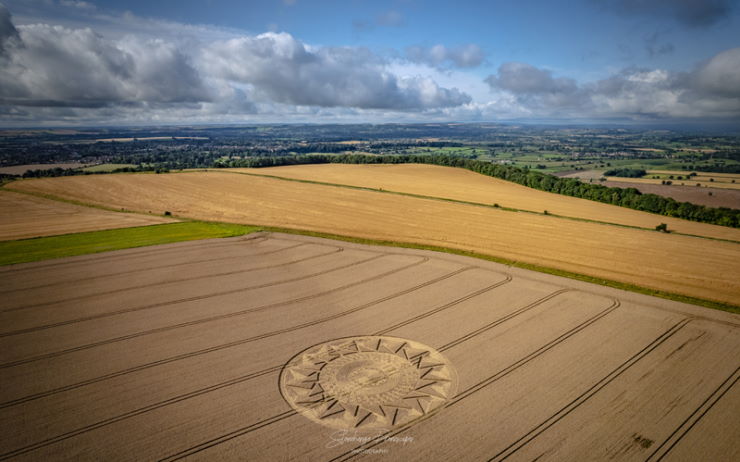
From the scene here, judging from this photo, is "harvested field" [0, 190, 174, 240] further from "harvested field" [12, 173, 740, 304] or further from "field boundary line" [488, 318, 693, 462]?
"field boundary line" [488, 318, 693, 462]

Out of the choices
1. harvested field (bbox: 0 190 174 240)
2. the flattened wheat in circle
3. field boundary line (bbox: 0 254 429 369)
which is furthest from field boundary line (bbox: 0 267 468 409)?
harvested field (bbox: 0 190 174 240)

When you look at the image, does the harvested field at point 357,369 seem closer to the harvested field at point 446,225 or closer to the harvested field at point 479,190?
the harvested field at point 446,225

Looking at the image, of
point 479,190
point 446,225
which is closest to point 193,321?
point 446,225

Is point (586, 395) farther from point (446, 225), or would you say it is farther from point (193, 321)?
point (446, 225)

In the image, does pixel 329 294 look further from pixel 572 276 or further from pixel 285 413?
pixel 572 276

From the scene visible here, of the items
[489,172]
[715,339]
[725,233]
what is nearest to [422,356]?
[715,339]

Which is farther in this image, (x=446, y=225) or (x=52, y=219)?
(x=52, y=219)

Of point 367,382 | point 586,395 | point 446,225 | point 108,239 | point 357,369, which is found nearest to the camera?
→ point 586,395
